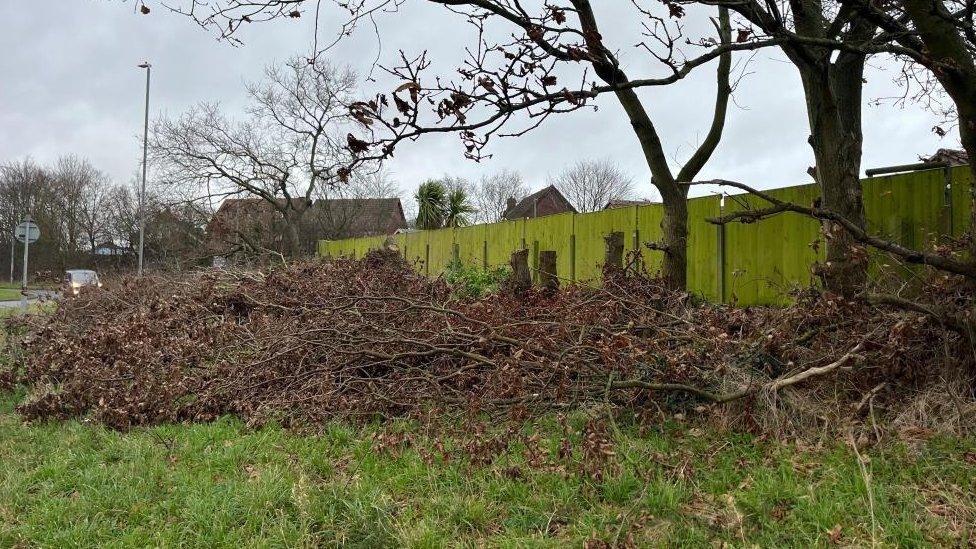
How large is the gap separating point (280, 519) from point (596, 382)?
7.25 feet

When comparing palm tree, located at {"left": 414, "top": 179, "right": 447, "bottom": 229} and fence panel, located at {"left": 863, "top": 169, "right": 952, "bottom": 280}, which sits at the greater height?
palm tree, located at {"left": 414, "top": 179, "right": 447, "bottom": 229}

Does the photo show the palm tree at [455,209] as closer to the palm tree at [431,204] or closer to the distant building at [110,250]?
the palm tree at [431,204]

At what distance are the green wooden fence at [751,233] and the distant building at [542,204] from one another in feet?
86.3

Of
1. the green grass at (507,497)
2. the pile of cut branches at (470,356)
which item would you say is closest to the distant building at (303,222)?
the pile of cut branches at (470,356)

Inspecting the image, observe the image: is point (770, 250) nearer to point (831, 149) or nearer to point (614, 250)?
point (614, 250)

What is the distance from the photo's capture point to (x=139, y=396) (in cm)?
586

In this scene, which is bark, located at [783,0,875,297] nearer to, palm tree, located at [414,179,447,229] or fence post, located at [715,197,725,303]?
fence post, located at [715,197,725,303]

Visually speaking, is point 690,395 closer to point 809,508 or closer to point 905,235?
point 809,508

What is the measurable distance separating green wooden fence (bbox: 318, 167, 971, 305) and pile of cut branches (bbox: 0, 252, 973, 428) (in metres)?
0.74

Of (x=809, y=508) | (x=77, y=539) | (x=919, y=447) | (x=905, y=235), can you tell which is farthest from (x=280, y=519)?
(x=905, y=235)

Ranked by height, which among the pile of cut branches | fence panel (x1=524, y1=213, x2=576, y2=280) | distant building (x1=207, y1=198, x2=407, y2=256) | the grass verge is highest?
distant building (x1=207, y1=198, x2=407, y2=256)

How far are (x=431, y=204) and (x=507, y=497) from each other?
20.8 meters

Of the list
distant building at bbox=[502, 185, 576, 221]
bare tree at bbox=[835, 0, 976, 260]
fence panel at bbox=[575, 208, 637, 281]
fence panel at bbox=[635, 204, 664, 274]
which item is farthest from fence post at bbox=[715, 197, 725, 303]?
distant building at bbox=[502, 185, 576, 221]

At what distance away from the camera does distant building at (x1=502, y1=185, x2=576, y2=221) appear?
41812 millimetres
